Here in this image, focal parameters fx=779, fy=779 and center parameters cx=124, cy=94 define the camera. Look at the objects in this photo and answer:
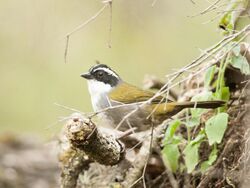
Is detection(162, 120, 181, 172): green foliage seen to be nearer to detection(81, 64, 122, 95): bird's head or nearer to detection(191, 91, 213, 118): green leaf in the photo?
detection(191, 91, 213, 118): green leaf

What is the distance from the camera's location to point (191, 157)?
5.09 meters

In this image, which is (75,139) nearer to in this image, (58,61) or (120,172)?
(120,172)

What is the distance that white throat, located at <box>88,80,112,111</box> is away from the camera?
6039 mm

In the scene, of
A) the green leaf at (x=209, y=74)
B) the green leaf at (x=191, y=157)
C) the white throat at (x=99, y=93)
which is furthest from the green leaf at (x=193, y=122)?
the white throat at (x=99, y=93)

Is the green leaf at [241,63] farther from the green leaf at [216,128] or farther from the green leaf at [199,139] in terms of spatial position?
the green leaf at [199,139]

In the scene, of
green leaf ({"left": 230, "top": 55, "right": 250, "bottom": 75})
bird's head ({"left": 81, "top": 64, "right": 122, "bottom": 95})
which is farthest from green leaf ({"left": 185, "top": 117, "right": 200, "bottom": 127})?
bird's head ({"left": 81, "top": 64, "right": 122, "bottom": 95})

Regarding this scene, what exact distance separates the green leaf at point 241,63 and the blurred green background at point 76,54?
7.52ft

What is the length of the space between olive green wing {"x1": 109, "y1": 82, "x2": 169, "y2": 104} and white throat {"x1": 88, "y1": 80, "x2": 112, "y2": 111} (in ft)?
0.21

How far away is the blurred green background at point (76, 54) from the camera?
7719 mm

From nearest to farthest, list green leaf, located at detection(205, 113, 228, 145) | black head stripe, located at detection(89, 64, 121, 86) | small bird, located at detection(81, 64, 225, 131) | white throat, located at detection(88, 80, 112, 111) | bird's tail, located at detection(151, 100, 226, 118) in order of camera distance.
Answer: green leaf, located at detection(205, 113, 228, 145), bird's tail, located at detection(151, 100, 226, 118), small bird, located at detection(81, 64, 225, 131), white throat, located at detection(88, 80, 112, 111), black head stripe, located at detection(89, 64, 121, 86)

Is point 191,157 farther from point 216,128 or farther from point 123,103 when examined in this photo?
point 123,103

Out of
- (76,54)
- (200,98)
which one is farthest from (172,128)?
(76,54)

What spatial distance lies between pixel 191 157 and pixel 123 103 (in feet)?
3.36

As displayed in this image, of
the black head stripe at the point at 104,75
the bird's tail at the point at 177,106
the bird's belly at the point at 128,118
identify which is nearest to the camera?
the bird's tail at the point at 177,106
